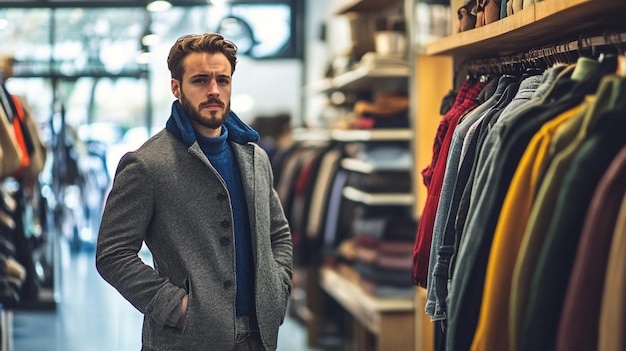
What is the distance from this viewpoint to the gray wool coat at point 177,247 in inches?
109

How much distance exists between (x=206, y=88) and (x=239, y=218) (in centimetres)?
40

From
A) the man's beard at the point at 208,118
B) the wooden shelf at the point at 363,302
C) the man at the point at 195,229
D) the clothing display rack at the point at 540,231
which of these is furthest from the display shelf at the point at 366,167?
the man's beard at the point at 208,118

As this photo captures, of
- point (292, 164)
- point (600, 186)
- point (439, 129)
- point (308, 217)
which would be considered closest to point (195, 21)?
point (292, 164)

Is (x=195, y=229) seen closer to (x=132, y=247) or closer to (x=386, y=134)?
(x=132, y=247)

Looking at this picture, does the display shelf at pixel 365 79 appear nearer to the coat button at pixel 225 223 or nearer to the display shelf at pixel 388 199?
the display shelf at pixel 388 199

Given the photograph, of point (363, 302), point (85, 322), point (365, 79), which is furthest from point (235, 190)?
point (85, 322)

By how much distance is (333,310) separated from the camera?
7.65 m

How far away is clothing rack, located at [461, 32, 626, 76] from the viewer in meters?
2.35

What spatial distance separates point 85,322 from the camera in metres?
7.60

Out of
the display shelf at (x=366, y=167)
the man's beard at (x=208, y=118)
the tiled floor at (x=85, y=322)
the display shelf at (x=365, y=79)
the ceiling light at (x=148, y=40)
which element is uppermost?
the ceiling light at (x=148, y=40)

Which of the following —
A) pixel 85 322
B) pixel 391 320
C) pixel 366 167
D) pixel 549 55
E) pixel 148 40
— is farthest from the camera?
pixel 148 40

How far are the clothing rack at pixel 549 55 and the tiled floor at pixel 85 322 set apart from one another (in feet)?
13.4

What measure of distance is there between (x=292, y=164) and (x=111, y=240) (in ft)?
16.3

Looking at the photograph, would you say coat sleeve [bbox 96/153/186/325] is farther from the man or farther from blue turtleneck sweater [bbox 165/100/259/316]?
blue turtleneck sweater [bbox 165/100/259/316]
